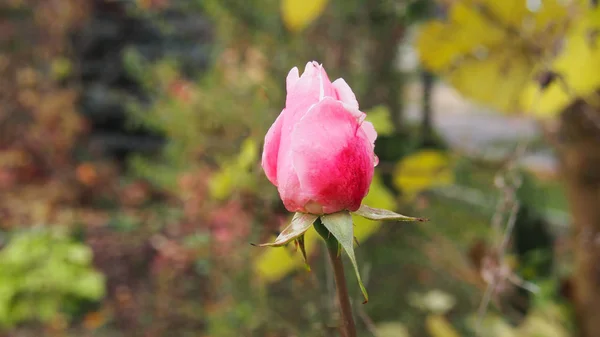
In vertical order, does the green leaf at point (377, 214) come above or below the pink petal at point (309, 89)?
below

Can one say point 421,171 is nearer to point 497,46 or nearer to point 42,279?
point 497,46

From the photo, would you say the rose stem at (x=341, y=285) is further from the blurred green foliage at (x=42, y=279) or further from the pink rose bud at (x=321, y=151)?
the blurred green foliage at (x=42, y=279)

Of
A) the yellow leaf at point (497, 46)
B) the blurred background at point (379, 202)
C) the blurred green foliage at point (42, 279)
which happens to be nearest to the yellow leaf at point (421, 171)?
the blurred background at point (379, 202)

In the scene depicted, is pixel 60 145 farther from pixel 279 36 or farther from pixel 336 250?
pixel 336 250

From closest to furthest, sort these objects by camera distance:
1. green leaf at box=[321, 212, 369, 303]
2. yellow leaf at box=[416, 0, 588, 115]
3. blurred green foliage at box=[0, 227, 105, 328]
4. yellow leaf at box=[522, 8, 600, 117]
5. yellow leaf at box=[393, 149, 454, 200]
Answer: green leaf at box=[321, 212, 369, 303]
yellow leaf at box=[522, 8, 600, 117]
yellow leaf at box=[416, 0, 588, 115]
yellow leaf at box=[393, 149, 454, 200]
blurred green foliage at box=[0, 227, 105, 328]

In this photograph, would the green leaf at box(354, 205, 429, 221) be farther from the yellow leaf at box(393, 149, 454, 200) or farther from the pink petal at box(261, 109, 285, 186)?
the yellow leaf at box(393, 149, 454, 200)

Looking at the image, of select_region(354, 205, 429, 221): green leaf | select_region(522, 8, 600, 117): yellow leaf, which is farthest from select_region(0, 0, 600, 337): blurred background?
select_region(354, 205, 429, 221): green leaf
